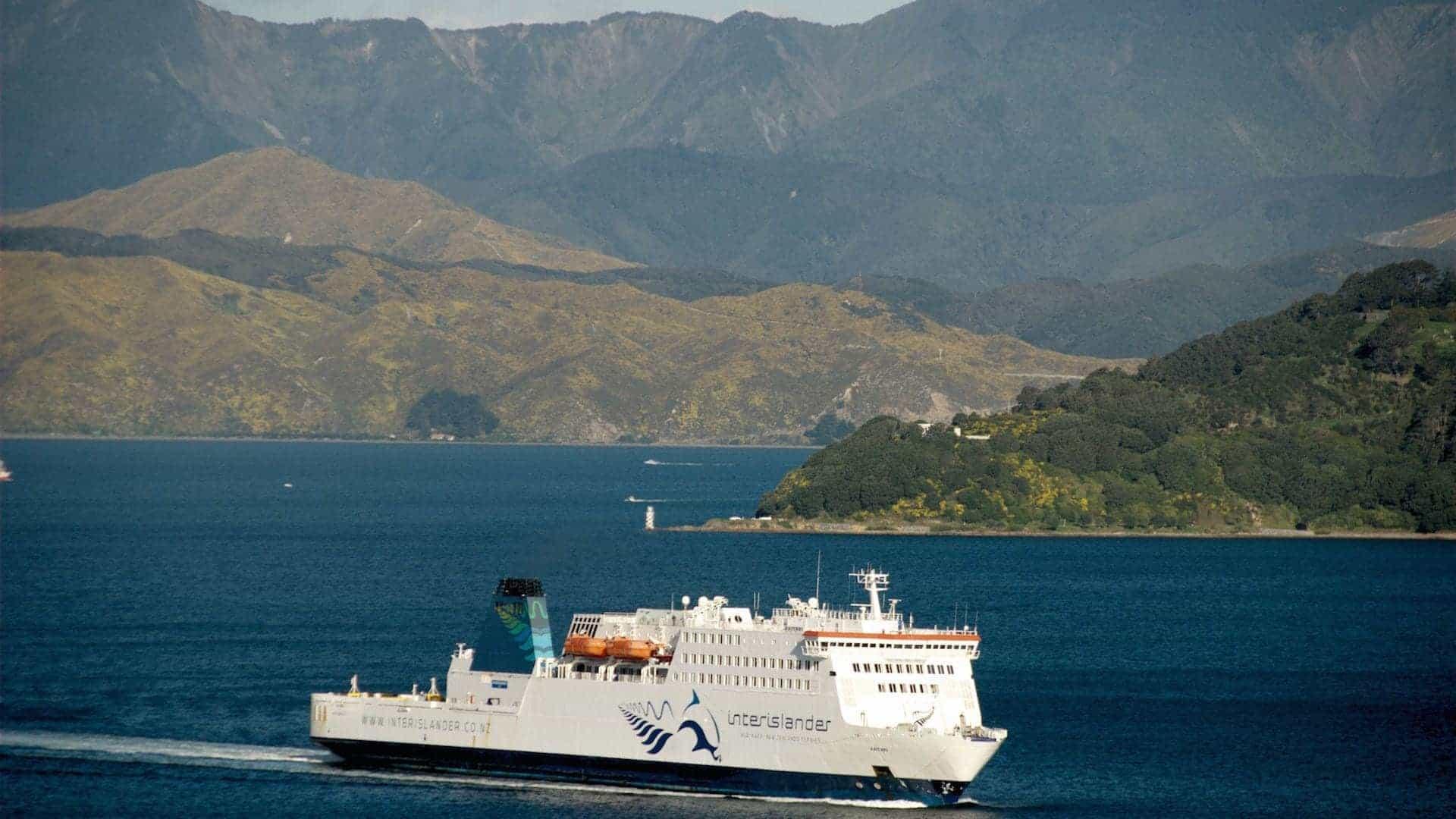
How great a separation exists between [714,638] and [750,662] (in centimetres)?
152

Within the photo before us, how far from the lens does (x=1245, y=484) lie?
190375 mm

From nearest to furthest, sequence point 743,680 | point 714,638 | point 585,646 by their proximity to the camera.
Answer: point 743,680 → point 714,638 → point 585,646

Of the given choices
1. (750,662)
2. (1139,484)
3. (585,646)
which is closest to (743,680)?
(750,662)

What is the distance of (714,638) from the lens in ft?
235

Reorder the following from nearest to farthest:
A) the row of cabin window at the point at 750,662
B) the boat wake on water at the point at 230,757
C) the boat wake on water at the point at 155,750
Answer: the row of cabin window at the point at 750,662 < the boat wake on water at the point at 230,757 < the boat wake on water at the point at 155,750

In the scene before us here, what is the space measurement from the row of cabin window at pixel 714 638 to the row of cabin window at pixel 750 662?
0.39 metres

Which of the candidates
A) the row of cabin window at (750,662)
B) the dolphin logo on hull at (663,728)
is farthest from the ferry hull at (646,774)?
the row of cabin window at (750,662)

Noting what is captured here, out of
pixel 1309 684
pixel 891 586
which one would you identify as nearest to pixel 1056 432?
pixel 891 586

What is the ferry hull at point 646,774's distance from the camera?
6831 cm

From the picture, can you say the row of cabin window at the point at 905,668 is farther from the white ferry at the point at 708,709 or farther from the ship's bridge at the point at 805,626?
the ship's bridge at the point at 805,626

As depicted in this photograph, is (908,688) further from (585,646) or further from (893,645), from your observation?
(585,646)

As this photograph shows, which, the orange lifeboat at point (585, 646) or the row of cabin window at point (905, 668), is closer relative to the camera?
the row of cabin window at point (905, 668)

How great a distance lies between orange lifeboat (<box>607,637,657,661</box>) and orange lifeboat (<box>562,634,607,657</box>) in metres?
0.31

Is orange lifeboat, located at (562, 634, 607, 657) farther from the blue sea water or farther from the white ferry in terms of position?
the blue sea water
